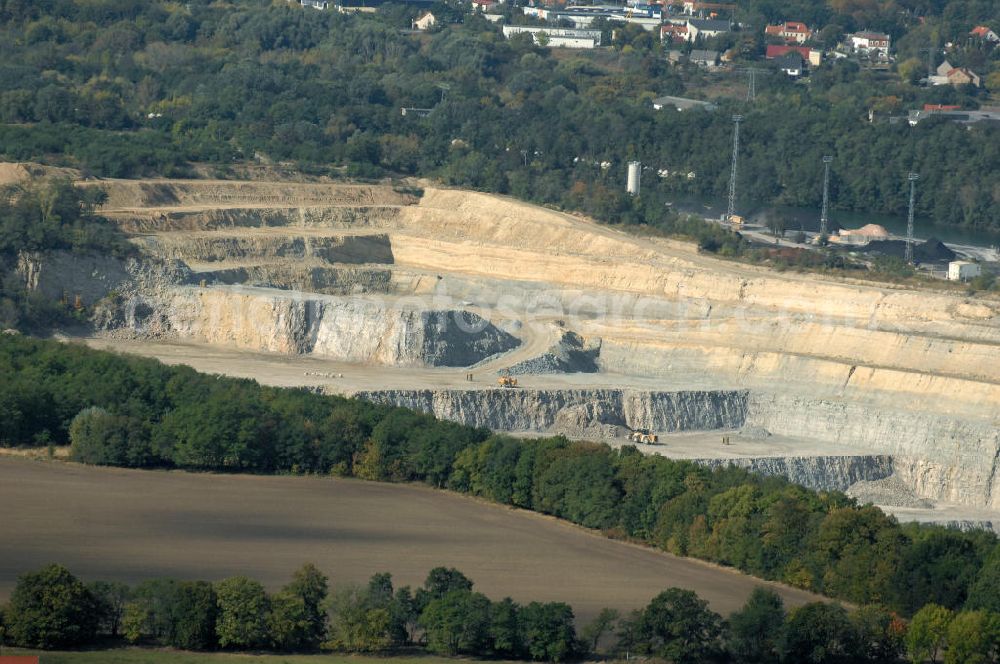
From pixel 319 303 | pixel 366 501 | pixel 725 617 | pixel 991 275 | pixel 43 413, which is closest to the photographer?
pixel 725 617

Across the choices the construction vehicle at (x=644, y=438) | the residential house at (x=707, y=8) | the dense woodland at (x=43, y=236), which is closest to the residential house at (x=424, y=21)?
the residential house at (x=707, y=8)

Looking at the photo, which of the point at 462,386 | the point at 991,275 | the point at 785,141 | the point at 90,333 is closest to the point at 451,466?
the point at 462,386

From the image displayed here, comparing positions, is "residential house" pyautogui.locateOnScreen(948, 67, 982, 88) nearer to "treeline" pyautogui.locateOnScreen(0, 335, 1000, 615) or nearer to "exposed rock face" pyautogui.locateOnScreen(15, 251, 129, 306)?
"exposed rock face" pyautogui.locateOnScreen(15, 251, 129, 306)

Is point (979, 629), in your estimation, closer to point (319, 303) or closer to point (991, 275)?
point (319, 303)

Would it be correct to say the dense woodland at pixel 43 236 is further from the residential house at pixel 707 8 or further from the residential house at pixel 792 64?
the residential house at pixel 707 8

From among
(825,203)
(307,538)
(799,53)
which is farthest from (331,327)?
(799,53)

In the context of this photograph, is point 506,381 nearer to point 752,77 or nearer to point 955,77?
point 752,77

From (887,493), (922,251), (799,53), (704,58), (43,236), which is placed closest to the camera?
(887,493)
